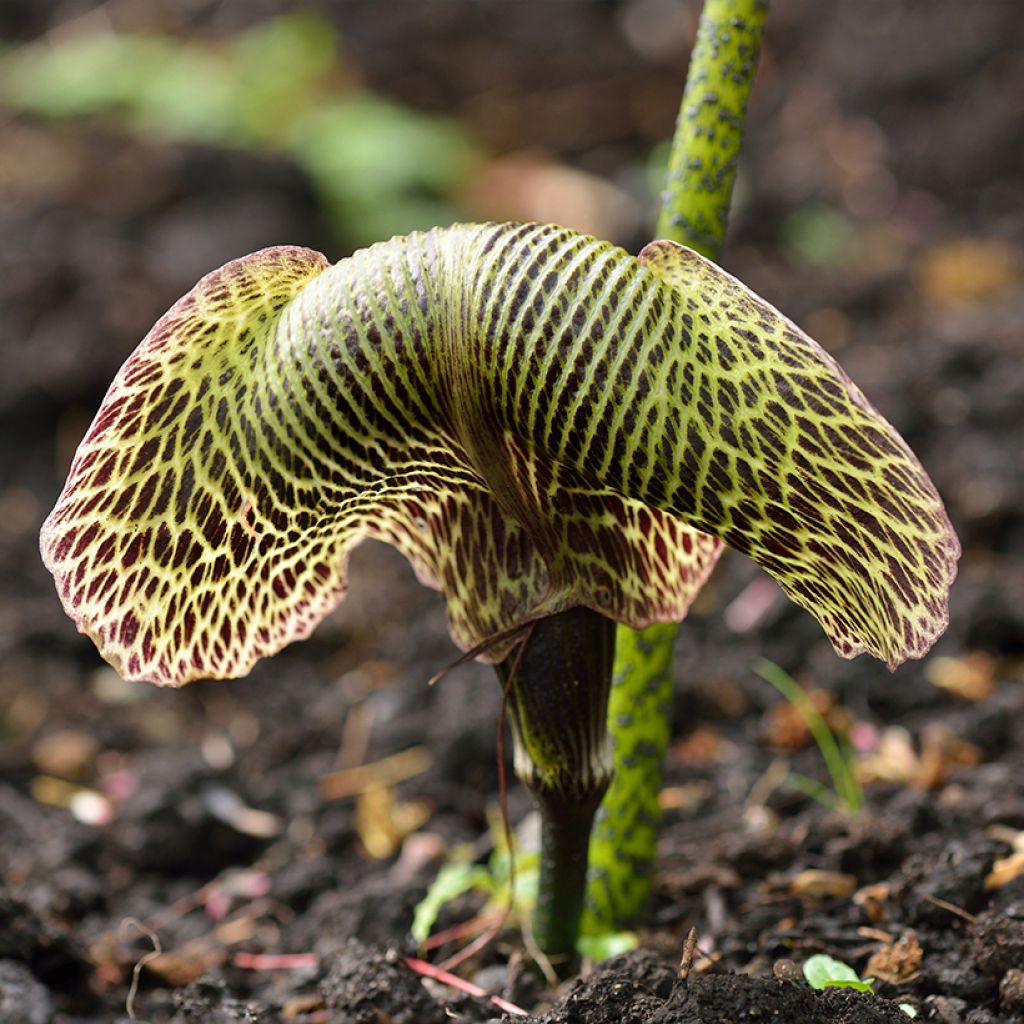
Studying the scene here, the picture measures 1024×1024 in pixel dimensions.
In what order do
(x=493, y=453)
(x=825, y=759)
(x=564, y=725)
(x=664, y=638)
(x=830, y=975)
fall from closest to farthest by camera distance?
(x=493, y=453) → (x=564, y=725) → (x=830, y=975) → (x=664, y=638) → (x=825, y=759)

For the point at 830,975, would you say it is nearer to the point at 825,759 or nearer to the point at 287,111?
the point at 825,759

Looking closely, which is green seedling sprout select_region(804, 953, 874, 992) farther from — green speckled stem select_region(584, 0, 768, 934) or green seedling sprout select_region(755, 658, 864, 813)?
green seedling sprout select_region(755, 658, 864, 813)

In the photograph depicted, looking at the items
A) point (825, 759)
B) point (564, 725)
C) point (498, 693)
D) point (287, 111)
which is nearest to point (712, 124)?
point (564, 725)

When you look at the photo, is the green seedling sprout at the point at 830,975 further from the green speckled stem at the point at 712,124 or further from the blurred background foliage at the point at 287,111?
the blurred background foliage at the point at 287,111

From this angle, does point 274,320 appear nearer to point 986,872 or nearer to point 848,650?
point 848,650

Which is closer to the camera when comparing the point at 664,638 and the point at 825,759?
the point at 664,638

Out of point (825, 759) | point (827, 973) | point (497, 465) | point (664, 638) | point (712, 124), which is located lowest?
point (825, 759)

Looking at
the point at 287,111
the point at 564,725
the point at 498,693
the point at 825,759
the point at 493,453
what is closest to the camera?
the point at 493,453

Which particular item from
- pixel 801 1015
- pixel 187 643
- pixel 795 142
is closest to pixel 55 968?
pixel 187 643
